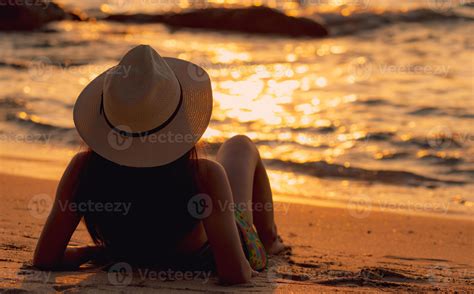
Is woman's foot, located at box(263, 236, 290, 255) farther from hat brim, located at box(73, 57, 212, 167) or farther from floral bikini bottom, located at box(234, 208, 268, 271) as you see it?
hat brim, located at box(73, 57, 212, 167)

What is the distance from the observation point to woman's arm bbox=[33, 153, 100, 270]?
3.59 metres

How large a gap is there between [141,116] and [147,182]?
317mm

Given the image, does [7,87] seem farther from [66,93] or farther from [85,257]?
[85,257]

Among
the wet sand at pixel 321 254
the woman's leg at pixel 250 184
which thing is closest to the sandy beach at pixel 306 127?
the wet sand at pixel 321 254

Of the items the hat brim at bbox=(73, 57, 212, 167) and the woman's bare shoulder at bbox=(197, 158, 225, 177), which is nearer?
the hat brim at bbox=(73, 57, 212, 167)

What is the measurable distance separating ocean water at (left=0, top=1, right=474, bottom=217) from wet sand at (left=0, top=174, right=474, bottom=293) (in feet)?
1.47

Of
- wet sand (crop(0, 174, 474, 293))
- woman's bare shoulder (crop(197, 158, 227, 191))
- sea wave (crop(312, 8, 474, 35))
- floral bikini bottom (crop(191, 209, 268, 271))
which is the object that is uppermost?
woman's bare shoulder (crop(197, 158, 227, 191))

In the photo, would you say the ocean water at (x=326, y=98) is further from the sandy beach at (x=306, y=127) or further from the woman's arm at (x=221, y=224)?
the woman's arm at (x=221, y=224)

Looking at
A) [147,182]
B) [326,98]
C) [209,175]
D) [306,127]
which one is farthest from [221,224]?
[326,98]

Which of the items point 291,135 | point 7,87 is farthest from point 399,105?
point 7,87

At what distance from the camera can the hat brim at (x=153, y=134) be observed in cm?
336

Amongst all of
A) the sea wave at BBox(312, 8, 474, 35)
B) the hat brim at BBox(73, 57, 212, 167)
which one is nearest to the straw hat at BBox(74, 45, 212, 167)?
the hat brim at BBox(73, 57, 212, 167)

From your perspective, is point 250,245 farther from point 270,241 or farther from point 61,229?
point 61,229

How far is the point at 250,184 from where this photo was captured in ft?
14.6
